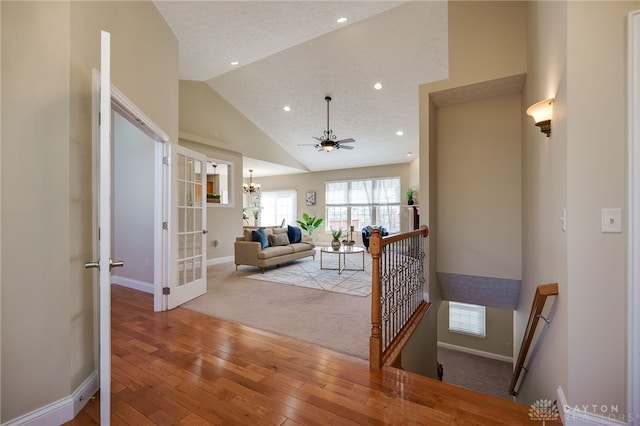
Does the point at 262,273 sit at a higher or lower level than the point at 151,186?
lower

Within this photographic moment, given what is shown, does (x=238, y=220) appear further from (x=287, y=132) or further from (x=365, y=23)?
(x=365, y=23)

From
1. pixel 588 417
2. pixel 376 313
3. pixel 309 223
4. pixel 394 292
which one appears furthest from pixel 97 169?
pixel 309 223

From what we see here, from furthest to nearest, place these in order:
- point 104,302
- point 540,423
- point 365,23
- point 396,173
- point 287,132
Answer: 1. point 396,173
2. point 287,132
3. point 365,23
4. point 540,423
5. point 104,302

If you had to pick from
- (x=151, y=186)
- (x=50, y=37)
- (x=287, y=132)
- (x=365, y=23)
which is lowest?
(x=151, y=186)

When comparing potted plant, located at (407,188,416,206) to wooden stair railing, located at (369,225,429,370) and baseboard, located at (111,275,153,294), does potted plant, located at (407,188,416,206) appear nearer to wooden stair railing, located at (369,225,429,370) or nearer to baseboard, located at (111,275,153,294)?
wooden stair railing, located at (369,225,429,370)

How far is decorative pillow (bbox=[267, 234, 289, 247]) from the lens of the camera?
6.08 metres

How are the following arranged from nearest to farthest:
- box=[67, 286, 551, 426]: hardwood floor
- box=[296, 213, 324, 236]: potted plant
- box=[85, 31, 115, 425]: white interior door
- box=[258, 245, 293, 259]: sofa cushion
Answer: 1. box=[85, 31, 115, 425]: white interior door
2. box=[67, 286, 551, 426]: hardwood floor
3. box=[258, 245, 293, 259]: sofa cushion
4. box=[296, 213, 324, 236]: potted plant

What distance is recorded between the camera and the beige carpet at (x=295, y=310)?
8.73 ft

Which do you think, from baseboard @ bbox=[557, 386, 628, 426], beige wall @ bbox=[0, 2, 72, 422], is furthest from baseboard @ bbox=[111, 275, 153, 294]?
baseboard @ bbox=[557, 386, 628, 426]

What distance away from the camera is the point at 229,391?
1869 mm

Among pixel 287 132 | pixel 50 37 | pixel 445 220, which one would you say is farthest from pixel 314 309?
pixel 287 132

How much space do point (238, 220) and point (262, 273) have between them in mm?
2157

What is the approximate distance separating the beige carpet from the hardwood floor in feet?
0.72

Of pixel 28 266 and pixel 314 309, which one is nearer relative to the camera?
pixel 28 266
